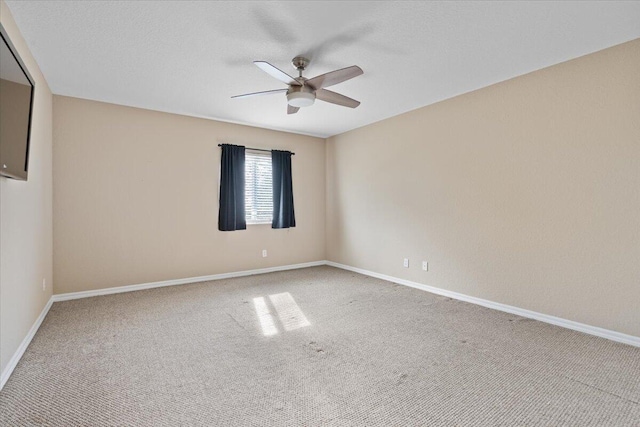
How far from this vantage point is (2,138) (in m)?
1.74

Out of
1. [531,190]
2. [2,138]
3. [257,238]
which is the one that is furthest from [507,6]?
[257,238]

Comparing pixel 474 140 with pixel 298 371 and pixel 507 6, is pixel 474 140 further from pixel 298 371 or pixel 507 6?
pixel 298 371

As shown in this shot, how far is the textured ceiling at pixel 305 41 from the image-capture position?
87.2 inches

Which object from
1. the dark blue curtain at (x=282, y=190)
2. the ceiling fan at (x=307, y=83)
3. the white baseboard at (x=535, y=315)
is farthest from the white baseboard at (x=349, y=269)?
the ceiling fan at (x=307, y=83)

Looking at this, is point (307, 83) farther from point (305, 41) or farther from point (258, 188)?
point (258, 188)

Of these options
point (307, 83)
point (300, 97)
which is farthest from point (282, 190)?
point (307, 83)

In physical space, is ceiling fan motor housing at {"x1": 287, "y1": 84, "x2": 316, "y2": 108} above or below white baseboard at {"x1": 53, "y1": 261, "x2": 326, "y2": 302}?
above

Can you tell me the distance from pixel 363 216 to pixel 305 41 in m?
3.22

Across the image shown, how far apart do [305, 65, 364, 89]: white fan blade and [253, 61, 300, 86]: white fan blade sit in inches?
5.6

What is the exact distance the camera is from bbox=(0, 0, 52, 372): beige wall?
84.3 inches

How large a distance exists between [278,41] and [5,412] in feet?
9.91

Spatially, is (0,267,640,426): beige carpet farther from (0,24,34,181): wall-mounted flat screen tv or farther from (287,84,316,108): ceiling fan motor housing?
(287,84,316,108): ceiling fan motor housing

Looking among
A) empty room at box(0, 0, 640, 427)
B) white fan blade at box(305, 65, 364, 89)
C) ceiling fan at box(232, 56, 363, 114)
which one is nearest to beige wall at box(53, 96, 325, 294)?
empty room at box(0, 0, 640, 427)

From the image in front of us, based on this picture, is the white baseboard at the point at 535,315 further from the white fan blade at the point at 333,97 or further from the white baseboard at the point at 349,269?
the white fan blade at the point at 333,97
